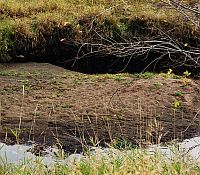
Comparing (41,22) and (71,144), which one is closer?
(71,144)

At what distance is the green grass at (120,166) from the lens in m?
4.70

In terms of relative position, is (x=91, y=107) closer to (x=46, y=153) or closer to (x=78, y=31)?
(x=46, y=153)

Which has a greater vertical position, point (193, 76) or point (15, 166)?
point (15, 166)

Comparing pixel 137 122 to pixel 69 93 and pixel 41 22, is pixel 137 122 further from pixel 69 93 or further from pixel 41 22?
pixel 41 22

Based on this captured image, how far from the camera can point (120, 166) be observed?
487cm

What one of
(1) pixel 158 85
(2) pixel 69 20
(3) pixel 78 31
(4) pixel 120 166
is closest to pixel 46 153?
(4) pixel 120 166

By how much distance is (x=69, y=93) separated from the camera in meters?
9.51

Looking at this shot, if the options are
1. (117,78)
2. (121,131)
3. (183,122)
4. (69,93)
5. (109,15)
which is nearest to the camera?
(121,131)

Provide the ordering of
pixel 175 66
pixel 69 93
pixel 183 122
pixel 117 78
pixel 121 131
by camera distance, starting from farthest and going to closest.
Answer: pixel 175 66
pixel 117 78
pixel 69 93
pixel 183 122
pixel 121 131

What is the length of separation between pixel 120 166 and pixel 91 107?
4058 millimetres

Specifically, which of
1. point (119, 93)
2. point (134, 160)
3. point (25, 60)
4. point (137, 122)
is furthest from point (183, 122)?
point (25, 60)

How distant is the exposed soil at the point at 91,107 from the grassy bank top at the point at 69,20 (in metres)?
0.94

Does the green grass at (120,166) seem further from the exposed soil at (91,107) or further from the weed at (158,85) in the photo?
the weed at (158,85)

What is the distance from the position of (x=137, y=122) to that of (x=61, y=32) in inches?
159
